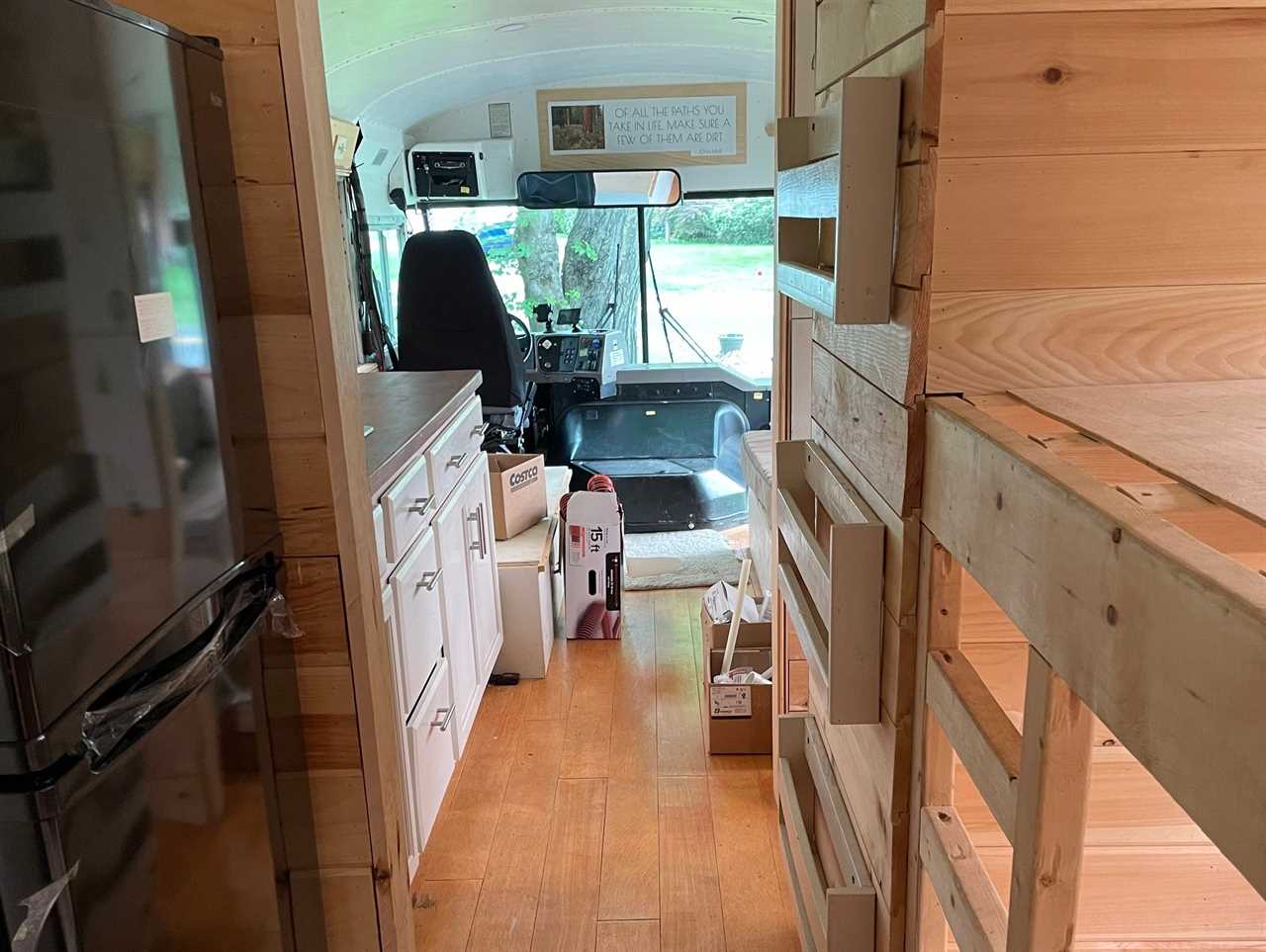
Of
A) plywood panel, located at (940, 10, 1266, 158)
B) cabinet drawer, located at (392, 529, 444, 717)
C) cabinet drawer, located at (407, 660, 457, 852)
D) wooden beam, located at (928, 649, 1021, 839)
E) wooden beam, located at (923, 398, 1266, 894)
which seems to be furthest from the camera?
cabinet drawer, located at (407, 660, 457, 852)

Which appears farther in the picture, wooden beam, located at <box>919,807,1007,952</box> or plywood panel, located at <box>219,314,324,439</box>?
plywood panel, located at <box>219,314,324,439</box>

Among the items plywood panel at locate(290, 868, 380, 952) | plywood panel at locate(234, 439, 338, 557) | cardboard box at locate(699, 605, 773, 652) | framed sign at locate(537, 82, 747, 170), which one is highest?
framed sign at locate(537, 82, 747, 170)

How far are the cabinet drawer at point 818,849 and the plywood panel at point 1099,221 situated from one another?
93 cm

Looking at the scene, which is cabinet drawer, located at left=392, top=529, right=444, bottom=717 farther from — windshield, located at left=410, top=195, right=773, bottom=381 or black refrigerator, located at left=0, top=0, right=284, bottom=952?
windshield, located at left=410, top=195, right=773, bottom=381

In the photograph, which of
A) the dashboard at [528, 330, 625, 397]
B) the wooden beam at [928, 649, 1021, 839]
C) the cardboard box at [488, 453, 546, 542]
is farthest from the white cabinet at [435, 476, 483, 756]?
the dashboard at [528, 330, 625, 397]

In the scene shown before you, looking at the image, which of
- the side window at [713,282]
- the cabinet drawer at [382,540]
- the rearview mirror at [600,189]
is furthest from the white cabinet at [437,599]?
the side window at [713,282]

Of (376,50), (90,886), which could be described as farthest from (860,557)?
(376,50)

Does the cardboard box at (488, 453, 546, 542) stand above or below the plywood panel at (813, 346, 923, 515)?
below

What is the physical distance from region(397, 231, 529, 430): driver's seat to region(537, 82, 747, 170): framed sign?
1418mm

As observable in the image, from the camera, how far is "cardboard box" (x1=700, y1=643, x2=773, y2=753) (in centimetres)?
270

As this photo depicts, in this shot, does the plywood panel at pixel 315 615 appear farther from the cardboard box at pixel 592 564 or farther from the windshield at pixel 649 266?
the windshield at pixel 649 266

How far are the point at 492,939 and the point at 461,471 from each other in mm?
1239

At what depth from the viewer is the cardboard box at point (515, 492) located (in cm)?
335

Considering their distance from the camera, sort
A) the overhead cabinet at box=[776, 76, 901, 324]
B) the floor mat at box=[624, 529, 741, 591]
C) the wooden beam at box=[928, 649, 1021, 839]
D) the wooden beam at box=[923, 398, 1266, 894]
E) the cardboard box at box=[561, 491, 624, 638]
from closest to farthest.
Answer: the wooden beam at box=[923, 398, 1266, 894] → the wooden beam at box=[928, 649, 1021, 839] → the overhead cabinet at box=[776, 76, 901, 324] → the cardboard box at box=[561, 491, 624, 638] → the floor mat at box=[624, 529, 741, 591]
